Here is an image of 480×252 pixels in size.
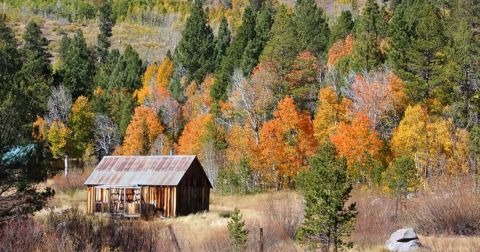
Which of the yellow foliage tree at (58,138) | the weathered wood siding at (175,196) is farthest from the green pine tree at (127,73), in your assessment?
the weathered wood siding at (175,196)

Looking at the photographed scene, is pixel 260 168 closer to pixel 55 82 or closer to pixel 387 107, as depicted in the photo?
pixel 387 107

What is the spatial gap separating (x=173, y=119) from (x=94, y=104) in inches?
347

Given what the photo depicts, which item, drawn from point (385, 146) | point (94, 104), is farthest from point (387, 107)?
point (94, 104)

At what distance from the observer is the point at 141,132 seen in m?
Result: 62.6

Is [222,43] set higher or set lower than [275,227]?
higher

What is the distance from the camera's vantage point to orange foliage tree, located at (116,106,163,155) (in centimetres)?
6200

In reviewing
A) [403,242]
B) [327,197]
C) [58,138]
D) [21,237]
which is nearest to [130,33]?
[58,138]

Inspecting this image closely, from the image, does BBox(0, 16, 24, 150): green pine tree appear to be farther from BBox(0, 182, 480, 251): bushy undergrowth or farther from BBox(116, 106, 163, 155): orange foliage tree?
BBox(116, 106, 163, 155): orange foliage tree

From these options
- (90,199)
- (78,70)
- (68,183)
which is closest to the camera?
(90,199)

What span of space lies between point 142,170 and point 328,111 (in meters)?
19.4

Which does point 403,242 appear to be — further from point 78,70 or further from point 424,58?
point 78,70

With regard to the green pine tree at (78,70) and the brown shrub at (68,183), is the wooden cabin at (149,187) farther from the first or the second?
Answer: the green pine tree at (78,70)

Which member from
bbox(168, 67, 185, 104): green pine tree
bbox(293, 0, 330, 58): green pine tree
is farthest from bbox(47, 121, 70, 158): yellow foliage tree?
bbox(293, 0, 330, 58): green pine tree

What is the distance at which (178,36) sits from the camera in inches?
6235
